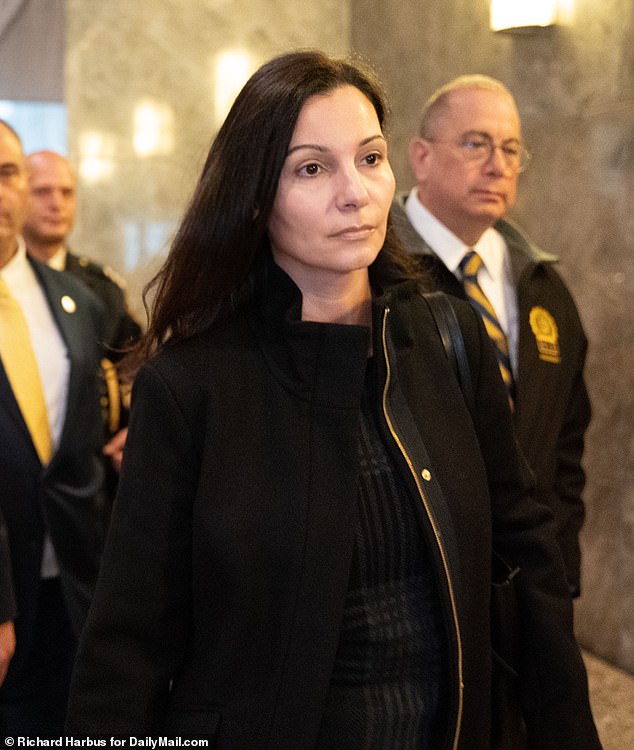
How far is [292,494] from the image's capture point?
1494 millimetres

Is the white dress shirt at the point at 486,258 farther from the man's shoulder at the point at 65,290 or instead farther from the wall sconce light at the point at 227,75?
the wall sconce light at the point at 227,75

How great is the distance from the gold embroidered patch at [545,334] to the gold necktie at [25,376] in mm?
1380

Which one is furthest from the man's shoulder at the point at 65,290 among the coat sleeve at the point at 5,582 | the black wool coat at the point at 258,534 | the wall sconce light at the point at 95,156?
the wall sconce light at the point at 95,156

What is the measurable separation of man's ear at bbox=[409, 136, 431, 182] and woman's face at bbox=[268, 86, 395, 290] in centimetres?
150

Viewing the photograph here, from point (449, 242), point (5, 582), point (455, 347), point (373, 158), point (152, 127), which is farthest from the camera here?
point (152, 127)

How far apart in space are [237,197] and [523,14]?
3233mm

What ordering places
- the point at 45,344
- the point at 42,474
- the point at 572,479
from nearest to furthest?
the point at 42,474 < the point at 45,344 < the point at 572,479

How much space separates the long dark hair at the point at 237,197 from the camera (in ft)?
5.00

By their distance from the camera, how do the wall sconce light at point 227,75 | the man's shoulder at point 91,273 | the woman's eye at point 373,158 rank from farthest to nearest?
the wall sconce light at point 227,75 < the man's shoulder at point 91,273 < the woman's eye at point 373,158

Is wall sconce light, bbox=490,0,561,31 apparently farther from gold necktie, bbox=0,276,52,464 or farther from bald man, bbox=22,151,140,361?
gold necktie, bbox=0,276,52,464

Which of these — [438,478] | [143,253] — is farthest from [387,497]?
[143,253]

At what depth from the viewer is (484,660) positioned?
161 cm

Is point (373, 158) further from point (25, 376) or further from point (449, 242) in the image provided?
point (25, 376)

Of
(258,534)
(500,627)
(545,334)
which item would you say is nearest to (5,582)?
(258,534)
